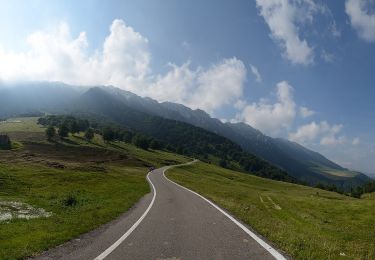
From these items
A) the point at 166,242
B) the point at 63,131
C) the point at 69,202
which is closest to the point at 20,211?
the point at 69,202

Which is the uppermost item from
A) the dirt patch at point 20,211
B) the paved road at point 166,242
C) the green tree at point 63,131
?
the green tree at point 63,131

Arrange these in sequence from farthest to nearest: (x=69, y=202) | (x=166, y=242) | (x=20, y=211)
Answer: (x=69, y=202)
(x=20, y=211)
(x=166, y=242)

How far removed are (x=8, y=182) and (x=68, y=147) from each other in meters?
112

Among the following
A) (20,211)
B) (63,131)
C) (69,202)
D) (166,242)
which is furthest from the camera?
(63,131)

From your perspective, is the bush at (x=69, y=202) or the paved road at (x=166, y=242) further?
the bush at (x=69, y=202)

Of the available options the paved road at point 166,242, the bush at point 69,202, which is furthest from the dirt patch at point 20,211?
the paved road at point 166,242

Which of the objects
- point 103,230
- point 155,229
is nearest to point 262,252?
point 155,229

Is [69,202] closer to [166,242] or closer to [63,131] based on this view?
[166,242]

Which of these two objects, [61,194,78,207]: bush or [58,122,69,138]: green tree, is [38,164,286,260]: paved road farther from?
[58,122,69,138]: green tree

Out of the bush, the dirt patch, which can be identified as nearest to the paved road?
the dirt patch

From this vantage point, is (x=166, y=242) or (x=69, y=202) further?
(x=69, y=202)

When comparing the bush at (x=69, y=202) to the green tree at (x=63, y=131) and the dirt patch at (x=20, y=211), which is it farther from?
the green tree at (x=63, y=131)

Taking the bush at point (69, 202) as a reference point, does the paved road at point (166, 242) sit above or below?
above

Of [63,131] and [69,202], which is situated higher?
[63,131]
